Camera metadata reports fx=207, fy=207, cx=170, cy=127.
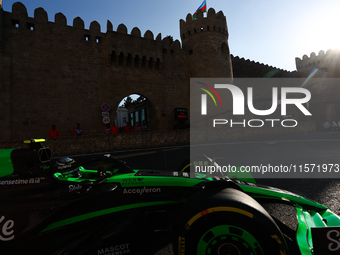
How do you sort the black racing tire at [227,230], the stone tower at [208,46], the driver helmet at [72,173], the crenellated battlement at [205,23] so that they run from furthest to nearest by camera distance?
the crenellated battlement at [205,23]
the stone tower at [208,46]
the driver helmet at [72,173]
the black racing tire at [227,230]

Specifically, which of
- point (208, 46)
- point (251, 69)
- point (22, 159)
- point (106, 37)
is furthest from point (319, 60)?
point (22, 159)

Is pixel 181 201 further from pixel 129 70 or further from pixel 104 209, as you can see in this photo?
pixel 129 70

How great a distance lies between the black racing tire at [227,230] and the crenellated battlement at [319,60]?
2198 inches

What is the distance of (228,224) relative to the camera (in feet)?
4.81

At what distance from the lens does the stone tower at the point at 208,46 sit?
71.4 feet

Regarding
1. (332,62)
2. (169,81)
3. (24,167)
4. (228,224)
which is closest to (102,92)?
(169,81)

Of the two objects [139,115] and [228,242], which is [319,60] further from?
[228,242]

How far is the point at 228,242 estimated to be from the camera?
1463 millimetres

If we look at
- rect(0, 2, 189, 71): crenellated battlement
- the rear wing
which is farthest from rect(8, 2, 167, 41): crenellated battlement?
the rear wing

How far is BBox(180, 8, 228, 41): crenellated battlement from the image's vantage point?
22.0 m

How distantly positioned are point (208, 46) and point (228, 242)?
2268 cm

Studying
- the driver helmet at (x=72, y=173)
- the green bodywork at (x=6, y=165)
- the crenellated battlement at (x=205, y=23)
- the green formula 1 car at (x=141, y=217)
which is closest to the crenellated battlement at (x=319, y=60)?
the crenellated battlement at (x=205, y=23)

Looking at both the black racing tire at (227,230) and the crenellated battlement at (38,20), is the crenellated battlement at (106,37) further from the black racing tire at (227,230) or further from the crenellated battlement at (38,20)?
the black racing tire at (227,230)

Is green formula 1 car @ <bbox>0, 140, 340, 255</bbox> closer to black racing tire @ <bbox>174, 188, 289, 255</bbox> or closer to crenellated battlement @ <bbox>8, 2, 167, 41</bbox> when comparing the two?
black racing tire @ <bbox>174, 188, 289, 255</bbox>
